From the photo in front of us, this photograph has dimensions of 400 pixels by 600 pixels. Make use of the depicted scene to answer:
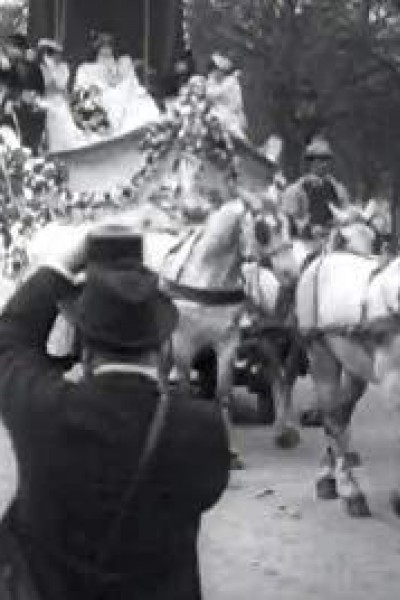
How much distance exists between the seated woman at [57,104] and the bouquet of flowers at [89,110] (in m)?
0.10

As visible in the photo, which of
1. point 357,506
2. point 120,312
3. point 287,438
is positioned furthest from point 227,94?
point 120,312

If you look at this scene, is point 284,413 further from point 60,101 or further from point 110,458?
point 110,458

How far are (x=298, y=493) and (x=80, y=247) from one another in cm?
669

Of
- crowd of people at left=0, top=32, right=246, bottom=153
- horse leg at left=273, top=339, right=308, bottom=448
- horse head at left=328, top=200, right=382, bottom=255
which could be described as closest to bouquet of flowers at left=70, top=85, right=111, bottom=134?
crowd of people at left=0, top=32, right=246, bottom=153

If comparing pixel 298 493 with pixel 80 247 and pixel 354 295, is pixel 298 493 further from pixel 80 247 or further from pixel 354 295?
pixel 80 247

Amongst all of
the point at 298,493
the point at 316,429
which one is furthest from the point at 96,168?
the point at 298,493

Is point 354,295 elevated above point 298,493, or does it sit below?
above

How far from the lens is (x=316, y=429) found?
43.6 ft

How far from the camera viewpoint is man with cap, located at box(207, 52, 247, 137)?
14.4 meters

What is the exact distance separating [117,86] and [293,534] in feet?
28.5

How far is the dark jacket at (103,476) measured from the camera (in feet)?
11.3

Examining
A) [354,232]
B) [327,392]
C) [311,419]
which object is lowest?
[311,419]

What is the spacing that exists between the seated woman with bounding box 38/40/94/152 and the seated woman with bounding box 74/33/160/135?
34 centimetres

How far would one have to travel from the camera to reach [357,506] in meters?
9.39
